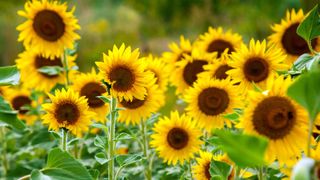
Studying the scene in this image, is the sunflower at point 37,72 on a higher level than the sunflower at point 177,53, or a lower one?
higher

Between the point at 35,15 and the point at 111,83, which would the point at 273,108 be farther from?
the point at 35,15

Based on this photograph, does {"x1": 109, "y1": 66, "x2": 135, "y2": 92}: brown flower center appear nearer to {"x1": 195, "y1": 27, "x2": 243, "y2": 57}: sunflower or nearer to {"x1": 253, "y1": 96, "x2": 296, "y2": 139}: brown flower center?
{"x1": 253, "y1": 96, "x2": 296, "y2": 139}: brown flower center

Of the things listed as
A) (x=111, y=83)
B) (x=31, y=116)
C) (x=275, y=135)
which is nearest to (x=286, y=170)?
(x=275, y=135)

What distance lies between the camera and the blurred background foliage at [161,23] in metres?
7.44

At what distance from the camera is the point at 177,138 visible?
5.74ft

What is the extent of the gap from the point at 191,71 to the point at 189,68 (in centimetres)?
1

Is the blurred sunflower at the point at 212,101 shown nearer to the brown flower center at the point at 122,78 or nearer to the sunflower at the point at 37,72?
Result: the brown flower center at the point at 122,78

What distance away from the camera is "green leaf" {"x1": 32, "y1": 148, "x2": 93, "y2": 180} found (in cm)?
113

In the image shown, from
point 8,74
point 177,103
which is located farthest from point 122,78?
point 177,103

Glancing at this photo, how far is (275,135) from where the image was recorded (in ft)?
3.49

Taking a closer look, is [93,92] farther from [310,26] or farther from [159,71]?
[310,26]

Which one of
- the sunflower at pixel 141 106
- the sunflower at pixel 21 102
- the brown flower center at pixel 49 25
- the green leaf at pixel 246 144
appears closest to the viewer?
the green leaf at pixel 246 144

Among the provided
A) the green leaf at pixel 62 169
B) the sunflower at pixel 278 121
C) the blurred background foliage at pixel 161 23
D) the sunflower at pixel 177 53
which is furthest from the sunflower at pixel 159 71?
the blurred background foliage at pixel 161 23

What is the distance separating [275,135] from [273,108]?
58mm
